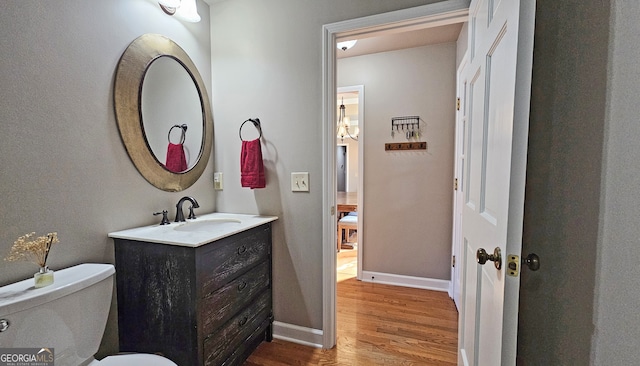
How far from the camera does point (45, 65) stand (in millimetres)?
1130

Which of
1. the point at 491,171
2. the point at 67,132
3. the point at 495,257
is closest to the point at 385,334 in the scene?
the point at 495,257

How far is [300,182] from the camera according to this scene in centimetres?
181

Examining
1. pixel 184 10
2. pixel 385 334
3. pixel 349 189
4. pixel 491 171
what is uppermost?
pixel 184 10

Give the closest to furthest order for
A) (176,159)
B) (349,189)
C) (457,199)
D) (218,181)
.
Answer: (176,159) → (218,181) → (457,199) → (349,189)

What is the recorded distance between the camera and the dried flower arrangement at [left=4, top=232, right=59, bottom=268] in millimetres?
981

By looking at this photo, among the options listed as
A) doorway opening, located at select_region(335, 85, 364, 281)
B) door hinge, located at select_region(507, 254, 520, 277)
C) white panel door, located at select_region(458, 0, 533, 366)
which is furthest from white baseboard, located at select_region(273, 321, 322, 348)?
door hinge, located at select_region(507, 254, 520, 277)

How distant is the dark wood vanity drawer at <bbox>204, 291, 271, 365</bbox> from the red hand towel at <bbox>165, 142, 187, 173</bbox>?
101 centimetres

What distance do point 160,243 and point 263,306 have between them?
33.5 inches

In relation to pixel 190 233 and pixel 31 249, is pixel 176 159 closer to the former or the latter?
pixel 190 233

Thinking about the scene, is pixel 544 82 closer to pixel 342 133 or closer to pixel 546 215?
pixel 546 215

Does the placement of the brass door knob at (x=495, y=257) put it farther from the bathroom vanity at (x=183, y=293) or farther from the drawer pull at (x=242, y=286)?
the drawer pull at (x=242, y=286)

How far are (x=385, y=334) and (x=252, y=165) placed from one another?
157 centimetres

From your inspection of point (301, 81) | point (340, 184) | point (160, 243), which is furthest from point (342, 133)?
point (160, 243)

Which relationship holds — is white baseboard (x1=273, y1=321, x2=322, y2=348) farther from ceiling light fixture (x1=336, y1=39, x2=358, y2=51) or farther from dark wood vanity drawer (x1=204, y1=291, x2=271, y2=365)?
ceiling light fixture (x1=336, y1=39, x2=358, y2=51)
